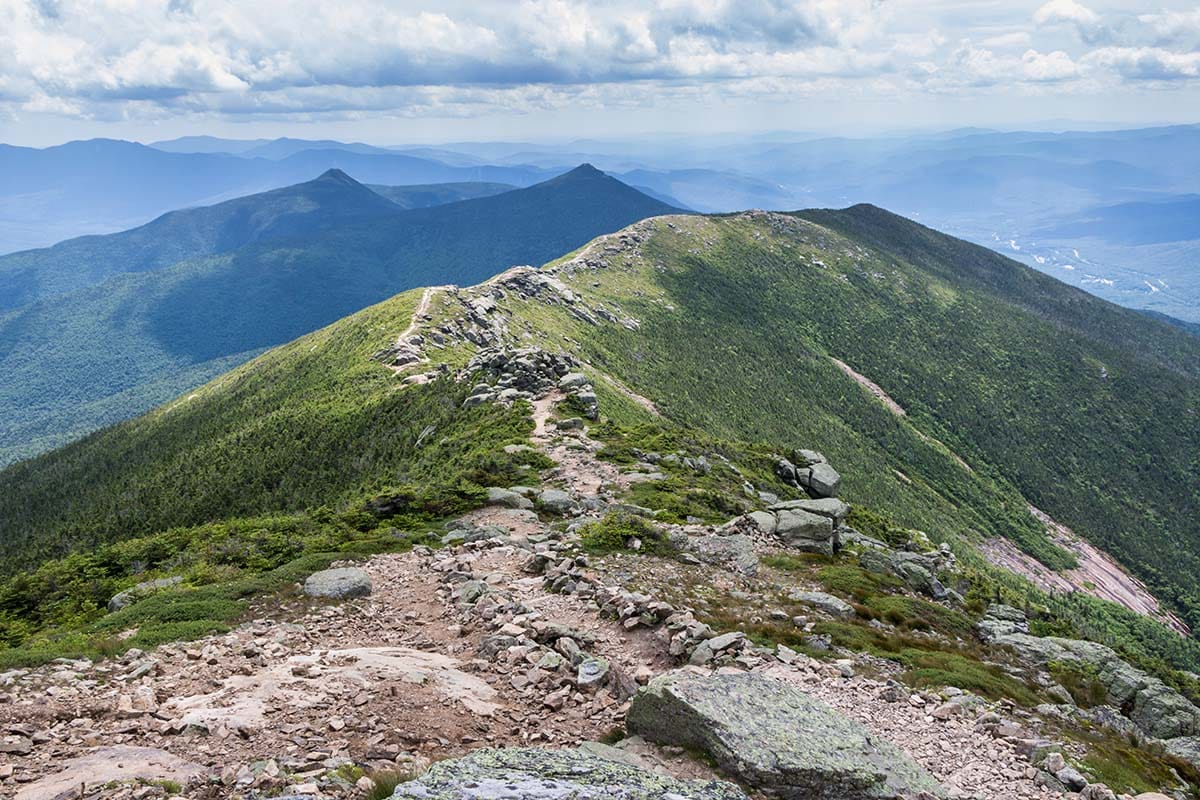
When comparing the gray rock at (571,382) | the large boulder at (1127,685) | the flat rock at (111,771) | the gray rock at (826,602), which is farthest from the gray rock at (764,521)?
the gray rock at (571,382)

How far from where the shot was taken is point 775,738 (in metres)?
13.1

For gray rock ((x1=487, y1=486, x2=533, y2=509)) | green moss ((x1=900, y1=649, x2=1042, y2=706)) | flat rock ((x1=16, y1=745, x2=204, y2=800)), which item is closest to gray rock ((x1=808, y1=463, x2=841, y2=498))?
gray rock ((x1=487, y1=486, x2=533, y2=509))

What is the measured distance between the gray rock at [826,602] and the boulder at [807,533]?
6.97 m

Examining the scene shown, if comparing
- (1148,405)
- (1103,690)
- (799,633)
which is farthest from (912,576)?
(1148,405)

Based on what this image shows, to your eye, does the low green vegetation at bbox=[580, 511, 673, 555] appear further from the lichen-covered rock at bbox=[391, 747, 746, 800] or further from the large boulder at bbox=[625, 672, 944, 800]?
the lichen-covered rock at bbox=[391, 747, 746, 800]

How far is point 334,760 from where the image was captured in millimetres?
12531

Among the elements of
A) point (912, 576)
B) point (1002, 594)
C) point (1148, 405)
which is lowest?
point (1148, 405)

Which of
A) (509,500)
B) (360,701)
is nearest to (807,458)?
(509,500)

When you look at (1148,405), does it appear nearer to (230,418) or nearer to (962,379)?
(962,379)

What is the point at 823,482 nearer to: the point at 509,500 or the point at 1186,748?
the point at 509,500

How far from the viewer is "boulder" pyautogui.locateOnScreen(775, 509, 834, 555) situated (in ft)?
104

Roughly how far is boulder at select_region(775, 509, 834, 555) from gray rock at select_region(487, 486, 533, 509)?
12.5 m

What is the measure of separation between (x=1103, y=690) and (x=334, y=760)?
23861 millimetres

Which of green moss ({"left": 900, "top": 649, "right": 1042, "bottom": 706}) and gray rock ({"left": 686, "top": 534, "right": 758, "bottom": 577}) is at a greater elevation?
green moss ({"left": 900, "top": 649, "right": 1042, "bottom": 706})
